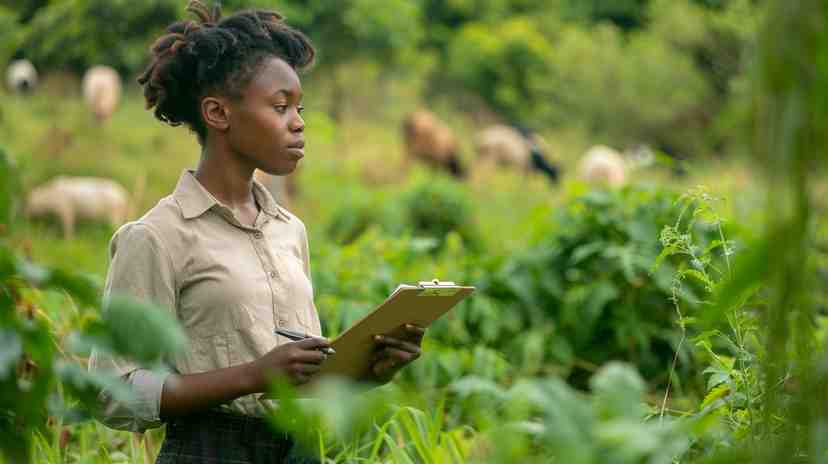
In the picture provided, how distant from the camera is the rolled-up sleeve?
6.56ft

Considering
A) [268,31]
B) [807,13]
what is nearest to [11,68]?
[268,31]

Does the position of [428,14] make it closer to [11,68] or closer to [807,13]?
[11,68]

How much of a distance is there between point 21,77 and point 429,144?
17.4ft

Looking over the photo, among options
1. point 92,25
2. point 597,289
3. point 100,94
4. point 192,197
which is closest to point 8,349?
point 192,197

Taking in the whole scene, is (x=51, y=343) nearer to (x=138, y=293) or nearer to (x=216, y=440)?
(x=138, y=293)

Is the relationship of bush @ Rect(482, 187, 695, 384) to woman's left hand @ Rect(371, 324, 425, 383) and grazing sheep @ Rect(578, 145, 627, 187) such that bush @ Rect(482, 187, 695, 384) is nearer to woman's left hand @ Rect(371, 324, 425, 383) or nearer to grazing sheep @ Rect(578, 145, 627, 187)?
woman's left hand @ Rect(371, 324, 425, 383)

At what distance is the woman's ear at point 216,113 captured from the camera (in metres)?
2.26

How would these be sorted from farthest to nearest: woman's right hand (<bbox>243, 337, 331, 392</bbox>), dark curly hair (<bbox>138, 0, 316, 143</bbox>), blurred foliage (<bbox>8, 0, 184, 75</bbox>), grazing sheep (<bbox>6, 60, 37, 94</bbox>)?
grazing sheep (<bbox>6, 60, 37, 94</bbox>) → blurred foliage (<bbox>8, 0, 184, 75</bbox>) → dark curly hair (<bbox>138, 0, 316, 143</bbox>) → woman's right hand (<bbox>243, 337, 331, 392</bbox>)

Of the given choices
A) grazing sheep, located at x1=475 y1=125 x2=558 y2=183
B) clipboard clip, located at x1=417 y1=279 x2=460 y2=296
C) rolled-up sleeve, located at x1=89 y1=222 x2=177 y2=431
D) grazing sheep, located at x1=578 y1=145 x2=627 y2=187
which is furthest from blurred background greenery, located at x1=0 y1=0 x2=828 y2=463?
grazing sheep, located at x1=475 y1=125 x2=558 y2=183

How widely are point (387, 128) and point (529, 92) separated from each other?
6446mm

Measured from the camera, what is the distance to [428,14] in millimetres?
26969

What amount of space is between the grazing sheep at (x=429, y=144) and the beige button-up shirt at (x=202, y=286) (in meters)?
13.6

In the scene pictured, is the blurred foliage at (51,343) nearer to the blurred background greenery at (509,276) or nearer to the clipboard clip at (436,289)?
the blurred background greenery at (509,276)

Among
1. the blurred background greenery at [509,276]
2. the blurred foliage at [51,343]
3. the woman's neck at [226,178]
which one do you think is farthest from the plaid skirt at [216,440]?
the blurred foliage at [51,343]
